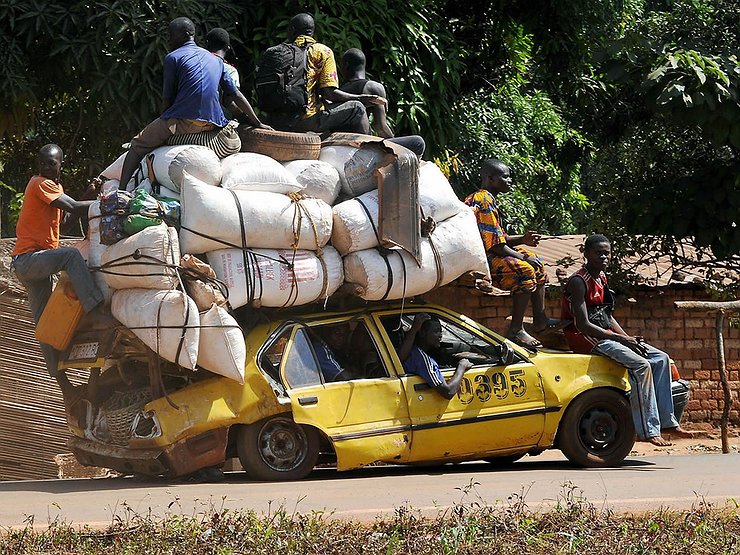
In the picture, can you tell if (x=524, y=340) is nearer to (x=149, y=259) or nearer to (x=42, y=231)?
(x=149, y=259)

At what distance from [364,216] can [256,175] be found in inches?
33.5

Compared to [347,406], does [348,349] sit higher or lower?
higher

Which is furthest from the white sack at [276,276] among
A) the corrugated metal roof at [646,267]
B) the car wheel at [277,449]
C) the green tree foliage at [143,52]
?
the corrugated metal roof at [646,267]

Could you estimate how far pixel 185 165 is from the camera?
27.7 feet

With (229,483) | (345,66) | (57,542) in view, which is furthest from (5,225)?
(57,542)

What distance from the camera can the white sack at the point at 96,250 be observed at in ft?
27.7

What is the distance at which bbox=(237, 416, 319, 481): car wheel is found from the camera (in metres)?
8.70

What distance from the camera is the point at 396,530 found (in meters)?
6.39

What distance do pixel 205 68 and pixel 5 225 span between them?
10.8 m

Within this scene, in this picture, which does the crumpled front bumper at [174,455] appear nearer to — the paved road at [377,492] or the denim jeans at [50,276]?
the paved road at [377,492]

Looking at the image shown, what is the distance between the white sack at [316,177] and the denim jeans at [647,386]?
8.41 ft

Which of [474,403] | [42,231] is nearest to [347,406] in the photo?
[474,403]

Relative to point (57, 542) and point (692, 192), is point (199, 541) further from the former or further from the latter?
point (692, 192)

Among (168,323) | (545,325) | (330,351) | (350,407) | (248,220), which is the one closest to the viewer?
(168,323)
